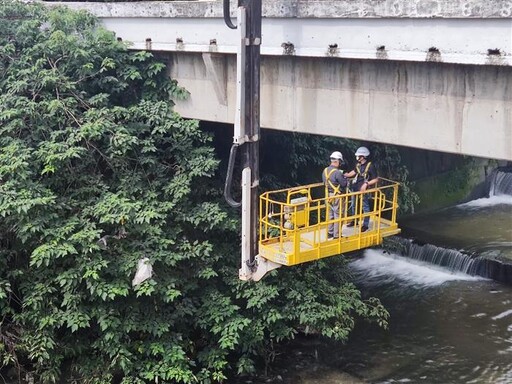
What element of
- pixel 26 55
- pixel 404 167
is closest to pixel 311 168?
pixel 404 167

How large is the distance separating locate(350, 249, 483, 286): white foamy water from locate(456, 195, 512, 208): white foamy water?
702 cm

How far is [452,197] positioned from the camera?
25.2 metres

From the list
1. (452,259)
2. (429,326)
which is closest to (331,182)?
(429,326)

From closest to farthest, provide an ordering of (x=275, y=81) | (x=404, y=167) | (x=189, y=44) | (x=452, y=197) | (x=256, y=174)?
(x=256, y=174), (x=275, y=81), (x=189, y=44), (x=404, y=167), (x=452, y=197)

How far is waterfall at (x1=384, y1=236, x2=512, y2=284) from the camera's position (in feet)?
56.4

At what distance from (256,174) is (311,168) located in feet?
24.8

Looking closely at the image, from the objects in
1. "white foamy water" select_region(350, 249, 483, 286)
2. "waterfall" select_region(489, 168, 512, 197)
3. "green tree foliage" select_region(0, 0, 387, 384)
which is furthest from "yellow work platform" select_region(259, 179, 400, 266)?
"waterfall" select_region(489, 168, 512, 197)

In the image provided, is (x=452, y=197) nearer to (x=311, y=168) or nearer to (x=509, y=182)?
(x=509, y=182)

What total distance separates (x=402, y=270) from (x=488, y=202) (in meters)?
8.78

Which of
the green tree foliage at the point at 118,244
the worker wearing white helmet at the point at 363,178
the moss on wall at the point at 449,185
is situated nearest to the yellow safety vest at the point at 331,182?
the worker wearing white helmet at the point at 363,178

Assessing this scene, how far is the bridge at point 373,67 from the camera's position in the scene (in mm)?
8930

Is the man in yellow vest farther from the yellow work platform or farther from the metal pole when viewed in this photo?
the metal pole

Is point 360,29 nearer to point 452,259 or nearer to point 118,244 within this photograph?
point 118,244

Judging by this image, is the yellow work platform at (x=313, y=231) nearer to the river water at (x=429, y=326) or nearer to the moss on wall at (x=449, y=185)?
the river water at (x=429, y=326)
